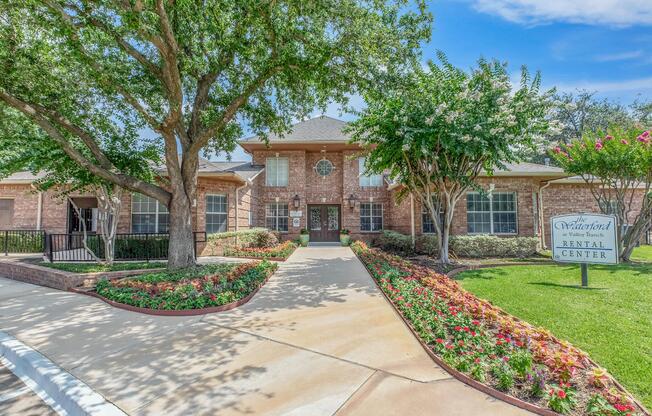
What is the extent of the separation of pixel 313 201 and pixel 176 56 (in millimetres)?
10727

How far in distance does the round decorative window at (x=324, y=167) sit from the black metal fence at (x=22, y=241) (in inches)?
502

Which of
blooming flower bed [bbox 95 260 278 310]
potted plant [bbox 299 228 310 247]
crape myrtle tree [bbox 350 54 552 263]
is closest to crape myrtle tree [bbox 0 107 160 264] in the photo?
Answer: blooming flower bed [bbox 95 260 278 310]

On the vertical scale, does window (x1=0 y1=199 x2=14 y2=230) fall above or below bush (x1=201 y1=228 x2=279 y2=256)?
above

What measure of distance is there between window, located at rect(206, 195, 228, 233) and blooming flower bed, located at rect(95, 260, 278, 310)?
561 cm

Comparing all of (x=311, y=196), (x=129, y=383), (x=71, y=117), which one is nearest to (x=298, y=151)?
(x=311, y=196)

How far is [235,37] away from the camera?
6617 millimetres

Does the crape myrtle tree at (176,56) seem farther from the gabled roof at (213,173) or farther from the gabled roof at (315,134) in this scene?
the gabled roof at (315,134)

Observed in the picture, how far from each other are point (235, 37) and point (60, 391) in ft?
22.3

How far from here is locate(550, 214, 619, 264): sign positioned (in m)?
6.24

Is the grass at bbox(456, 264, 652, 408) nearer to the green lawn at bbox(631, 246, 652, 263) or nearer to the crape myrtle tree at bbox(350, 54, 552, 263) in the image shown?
the green lawn at bbox(631, 246, 652, 263)

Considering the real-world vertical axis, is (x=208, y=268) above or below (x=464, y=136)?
below

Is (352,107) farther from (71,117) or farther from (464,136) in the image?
(71,117)

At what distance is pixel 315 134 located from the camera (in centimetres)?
1648

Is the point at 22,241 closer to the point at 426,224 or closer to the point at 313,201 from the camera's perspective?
the point at 313,201
